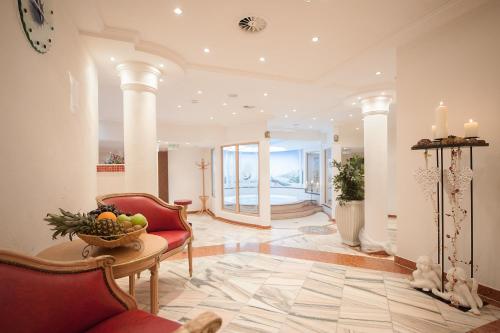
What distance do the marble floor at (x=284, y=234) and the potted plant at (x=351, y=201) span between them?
0.31 m

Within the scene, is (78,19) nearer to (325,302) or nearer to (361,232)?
(325,302)

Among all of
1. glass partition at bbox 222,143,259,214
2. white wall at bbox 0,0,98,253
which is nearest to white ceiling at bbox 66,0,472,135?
white wall at bbox 0,0,98,253

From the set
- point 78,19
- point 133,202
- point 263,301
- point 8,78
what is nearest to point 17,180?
point 8,78

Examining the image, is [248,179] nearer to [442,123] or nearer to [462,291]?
[442,123]

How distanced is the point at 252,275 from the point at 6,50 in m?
3.26

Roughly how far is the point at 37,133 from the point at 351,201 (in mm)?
4992

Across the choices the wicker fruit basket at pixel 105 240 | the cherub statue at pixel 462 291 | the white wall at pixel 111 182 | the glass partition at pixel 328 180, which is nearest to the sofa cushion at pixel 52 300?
the wicker fruit basket at pixel 105 240

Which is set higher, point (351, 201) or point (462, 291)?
point (351, 201)

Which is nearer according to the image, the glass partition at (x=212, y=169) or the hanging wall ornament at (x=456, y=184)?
the hanging wall ornament at (x=456, y=184)

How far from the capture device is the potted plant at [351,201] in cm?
499

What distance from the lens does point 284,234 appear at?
20.9 ft

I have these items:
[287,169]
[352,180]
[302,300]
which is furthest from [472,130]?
[287,169]

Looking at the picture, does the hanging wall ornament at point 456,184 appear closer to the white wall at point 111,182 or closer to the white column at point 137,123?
the white column at point 137,123

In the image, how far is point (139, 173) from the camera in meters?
3.63
